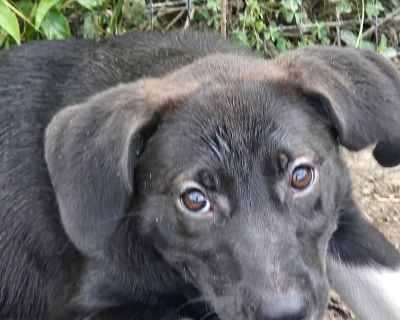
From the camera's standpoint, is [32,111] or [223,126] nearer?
[223,126]

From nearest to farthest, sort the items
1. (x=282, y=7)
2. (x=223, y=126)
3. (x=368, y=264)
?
(x=223, y=126) < (x=368, y=264) < (x=282, y=7)

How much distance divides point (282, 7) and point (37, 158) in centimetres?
178

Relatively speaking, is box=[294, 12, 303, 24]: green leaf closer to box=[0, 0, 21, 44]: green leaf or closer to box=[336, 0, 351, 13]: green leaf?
box=[336, 0, 351, 13]: green leaf

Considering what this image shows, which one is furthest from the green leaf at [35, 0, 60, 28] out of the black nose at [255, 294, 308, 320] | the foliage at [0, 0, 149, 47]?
the black nose at [255, 294, 308, 320]

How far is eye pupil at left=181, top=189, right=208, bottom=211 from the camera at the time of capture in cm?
269

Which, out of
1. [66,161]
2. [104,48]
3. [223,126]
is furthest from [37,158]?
[223,126]

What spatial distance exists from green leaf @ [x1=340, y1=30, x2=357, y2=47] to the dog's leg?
163cm

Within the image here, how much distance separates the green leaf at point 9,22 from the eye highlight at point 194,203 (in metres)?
1.60

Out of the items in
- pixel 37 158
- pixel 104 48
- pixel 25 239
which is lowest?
pixel 25 239

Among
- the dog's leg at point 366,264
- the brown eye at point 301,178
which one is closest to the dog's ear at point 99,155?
the brown eye at point 301,178

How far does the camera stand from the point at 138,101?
281 centimetres

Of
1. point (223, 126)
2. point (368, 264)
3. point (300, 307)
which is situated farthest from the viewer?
point (368, 264)

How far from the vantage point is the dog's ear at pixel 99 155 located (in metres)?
2.72

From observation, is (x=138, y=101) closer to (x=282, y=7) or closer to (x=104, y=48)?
(x=104, y=48)
